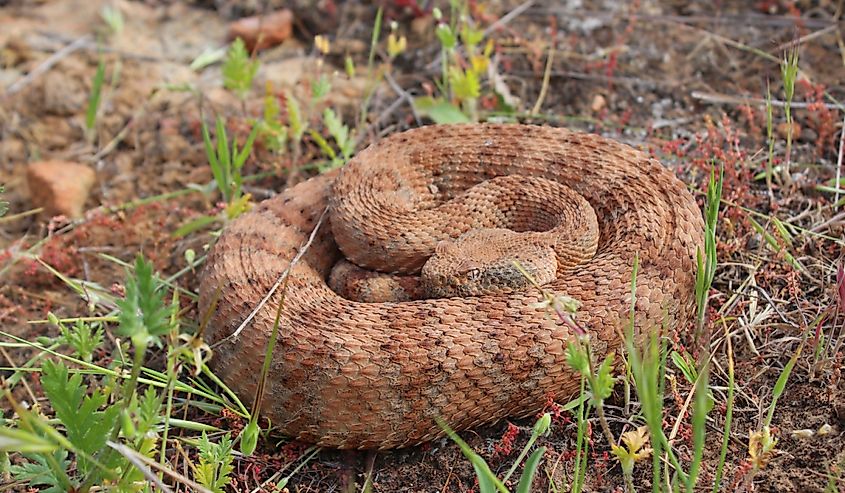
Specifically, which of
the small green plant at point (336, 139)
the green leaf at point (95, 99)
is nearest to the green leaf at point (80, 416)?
the small green plant at point (336, 139)

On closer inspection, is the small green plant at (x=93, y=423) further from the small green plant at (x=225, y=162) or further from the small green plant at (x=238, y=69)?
the small green plant at (x=238, y=69)

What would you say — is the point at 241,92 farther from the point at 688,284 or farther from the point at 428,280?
the point at 688,284

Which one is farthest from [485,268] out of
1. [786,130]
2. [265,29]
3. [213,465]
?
[265,29]

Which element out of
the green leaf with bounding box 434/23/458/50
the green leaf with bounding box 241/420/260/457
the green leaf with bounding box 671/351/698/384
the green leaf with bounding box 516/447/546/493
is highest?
the green leaf with bounding box 434/23/458/50

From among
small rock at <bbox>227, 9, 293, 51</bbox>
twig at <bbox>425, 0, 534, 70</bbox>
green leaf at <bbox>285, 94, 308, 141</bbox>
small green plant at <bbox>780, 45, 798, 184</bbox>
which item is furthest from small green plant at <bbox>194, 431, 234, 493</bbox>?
small rock at <bbox>227, 9, 293, 51</bbox>

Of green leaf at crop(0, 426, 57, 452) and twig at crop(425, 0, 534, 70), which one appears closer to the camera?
green leaf at crop(0, 426, 57, 452)

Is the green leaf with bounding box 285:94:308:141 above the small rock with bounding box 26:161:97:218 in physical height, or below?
above

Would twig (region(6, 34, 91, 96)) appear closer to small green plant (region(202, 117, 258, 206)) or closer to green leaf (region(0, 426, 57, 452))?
small green plant (region(202, 117, 258, 206))
